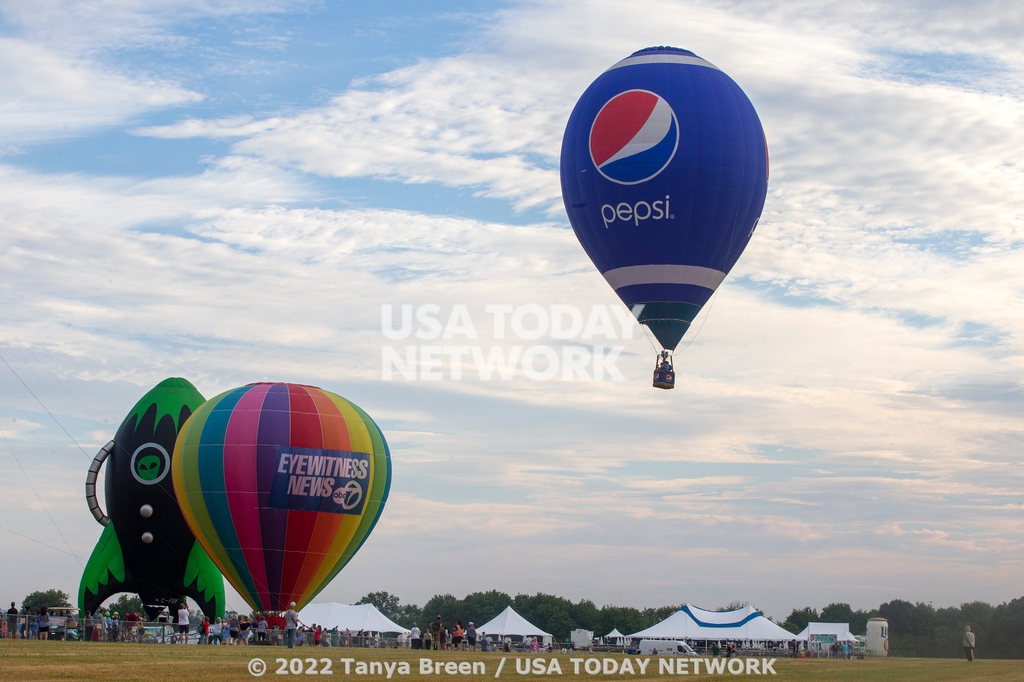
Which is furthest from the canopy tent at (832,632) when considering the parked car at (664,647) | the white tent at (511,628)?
the white tent at (511,628)

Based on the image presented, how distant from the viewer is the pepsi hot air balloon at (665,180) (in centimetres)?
2970

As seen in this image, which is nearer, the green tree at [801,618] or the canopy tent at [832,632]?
the canopy tent at [832,632]

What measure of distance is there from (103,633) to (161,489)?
9.84 m

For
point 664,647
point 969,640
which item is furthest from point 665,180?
point 664,647

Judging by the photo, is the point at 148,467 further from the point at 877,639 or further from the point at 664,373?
the point at 877,639

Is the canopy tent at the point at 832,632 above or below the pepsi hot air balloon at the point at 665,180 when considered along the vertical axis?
below

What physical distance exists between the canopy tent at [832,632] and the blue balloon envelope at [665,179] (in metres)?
35.0

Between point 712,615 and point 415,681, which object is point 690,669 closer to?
point 415,681

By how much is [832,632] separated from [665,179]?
130ft

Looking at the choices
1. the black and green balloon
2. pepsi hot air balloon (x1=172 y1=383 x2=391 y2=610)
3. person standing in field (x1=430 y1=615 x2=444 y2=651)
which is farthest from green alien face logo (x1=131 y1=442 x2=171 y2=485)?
person standing in field (x1=430 y1=615 x2=444 y2=651)

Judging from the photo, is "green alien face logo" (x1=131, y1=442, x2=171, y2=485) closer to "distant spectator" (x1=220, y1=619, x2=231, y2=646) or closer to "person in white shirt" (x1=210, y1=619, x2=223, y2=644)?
"distant spectator" (x1=220, y1=619, x2=231, y2=646)

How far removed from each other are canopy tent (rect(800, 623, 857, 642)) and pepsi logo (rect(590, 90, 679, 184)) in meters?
38.1

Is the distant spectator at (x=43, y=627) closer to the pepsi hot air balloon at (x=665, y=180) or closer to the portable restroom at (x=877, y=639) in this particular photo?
the pepsi hot air balloon at (x=665, y=180)
